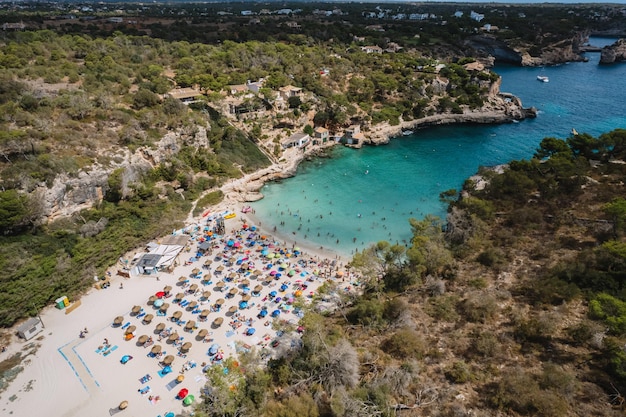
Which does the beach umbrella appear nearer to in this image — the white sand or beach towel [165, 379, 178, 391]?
the white sand

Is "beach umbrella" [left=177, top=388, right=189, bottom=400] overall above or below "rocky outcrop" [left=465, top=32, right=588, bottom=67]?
below

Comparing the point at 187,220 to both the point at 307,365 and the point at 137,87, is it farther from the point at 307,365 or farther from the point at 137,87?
the point at 137,87

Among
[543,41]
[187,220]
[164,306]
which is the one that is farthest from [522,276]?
[543,41]

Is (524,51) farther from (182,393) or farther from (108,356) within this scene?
(108,356)

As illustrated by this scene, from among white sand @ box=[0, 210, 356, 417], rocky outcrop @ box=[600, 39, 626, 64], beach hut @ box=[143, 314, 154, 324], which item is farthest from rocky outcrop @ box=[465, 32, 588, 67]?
beach hut @ box=[143, 314, 154, 324]

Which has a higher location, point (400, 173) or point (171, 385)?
point (400, 173)

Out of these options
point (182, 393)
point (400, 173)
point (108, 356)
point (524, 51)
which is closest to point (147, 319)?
point (108, 356)
